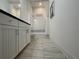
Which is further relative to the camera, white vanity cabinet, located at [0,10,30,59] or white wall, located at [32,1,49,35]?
white wall, located at [32,1,49,35]

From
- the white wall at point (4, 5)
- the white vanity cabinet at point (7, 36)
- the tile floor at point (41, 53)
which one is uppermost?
the white wall at point (4, 5)

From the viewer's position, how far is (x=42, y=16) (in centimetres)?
864

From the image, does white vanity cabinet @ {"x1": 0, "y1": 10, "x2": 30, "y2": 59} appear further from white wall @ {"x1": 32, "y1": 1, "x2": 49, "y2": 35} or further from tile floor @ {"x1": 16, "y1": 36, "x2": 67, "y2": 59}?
white wall @ {"x1": 32, "y1": 1, "x2": 49, "y2": 35}

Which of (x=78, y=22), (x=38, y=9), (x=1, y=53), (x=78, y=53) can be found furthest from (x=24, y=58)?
(x=38, y=9)

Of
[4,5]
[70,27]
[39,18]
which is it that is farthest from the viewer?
[39,18]

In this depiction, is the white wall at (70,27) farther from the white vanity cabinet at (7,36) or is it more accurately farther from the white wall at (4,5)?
the white wall at (4,5)

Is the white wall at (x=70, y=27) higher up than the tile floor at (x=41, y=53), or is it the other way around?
the white wall at (x=70, y=27)

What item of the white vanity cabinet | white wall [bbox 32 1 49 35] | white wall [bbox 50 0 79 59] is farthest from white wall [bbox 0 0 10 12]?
white wall [bbox 32 1 49 35]

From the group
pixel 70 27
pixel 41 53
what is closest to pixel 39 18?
pixel 41 53

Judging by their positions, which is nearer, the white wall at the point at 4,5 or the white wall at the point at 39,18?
the white wall at the point at 4,5

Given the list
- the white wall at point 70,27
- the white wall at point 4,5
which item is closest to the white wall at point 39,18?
the white wall at point 4,5

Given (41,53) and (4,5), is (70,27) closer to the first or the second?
(41,53)

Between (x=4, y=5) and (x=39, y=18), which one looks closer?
(x=4, y=5)

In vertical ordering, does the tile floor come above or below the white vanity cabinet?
below
